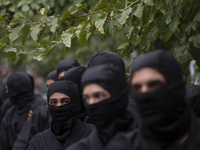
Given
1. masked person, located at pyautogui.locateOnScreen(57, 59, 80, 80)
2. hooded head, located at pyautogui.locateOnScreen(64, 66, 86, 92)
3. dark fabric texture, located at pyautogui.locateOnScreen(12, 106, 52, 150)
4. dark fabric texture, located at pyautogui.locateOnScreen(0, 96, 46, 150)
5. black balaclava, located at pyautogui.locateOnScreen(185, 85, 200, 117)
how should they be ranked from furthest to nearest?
dark fabric texture, located at pyautogui.locateOnScreen(0, 96, 46, 150)
masked person, located at pyautogui.locateOnScreen(57, 59, 80, 80)
dark fabric texture, located at pyautogui.locateOnScreen(12, 106, 52, 150)
hooded head, located at pyautogui.locateOnScreen(64, 66, 86, 92)
black balaclava, located at pyautogui.locateOnScreen(185, 85, 200, 117)

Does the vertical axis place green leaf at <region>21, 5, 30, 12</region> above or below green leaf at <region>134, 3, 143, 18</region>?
below

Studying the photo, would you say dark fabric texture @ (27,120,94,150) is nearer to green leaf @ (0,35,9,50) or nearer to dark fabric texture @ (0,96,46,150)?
green leaf @ (0,35,9,50)

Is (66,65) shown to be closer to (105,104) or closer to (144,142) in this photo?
(105,104)

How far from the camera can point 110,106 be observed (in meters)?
3.29

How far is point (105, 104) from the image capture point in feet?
10.8

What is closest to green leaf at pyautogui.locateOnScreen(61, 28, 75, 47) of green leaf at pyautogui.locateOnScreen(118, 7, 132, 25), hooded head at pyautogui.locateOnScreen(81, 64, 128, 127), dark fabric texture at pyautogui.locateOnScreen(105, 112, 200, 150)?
green leaf at pyautogui.locateOnScreen(118, 7, 132, 25)

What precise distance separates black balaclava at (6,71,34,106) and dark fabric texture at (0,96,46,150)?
128mm

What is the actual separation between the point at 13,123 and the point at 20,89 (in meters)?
0.68

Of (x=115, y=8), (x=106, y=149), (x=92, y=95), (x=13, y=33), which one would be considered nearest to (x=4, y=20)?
(x=13, y=33)

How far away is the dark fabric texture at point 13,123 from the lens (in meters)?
7.45

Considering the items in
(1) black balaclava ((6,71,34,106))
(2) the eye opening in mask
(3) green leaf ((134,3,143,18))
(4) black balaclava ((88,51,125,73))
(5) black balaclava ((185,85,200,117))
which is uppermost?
(2) the eye opening in mask

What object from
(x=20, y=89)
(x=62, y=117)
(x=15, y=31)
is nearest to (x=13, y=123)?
(x=20, y=89)

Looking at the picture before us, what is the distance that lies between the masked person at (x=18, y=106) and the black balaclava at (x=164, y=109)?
4.73m

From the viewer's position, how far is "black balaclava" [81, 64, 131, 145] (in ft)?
10.8
